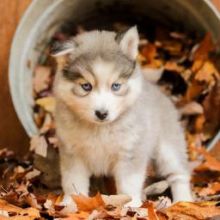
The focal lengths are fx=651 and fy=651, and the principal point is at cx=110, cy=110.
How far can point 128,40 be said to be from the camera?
163 inches

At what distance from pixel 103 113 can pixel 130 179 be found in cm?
58

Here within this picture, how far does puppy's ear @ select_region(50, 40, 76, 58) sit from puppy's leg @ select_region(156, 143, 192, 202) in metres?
1.09

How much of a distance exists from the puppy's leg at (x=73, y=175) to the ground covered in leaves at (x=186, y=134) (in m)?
0.10

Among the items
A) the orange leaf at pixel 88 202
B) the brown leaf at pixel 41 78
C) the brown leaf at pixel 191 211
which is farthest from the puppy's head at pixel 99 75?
the brown leaf at pixel 41 78

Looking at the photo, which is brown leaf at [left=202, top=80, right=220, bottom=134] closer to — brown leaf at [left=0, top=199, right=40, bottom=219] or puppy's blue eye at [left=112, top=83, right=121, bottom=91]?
puppy's blue eye at [left=112, top=83, right=121, bottom=91]

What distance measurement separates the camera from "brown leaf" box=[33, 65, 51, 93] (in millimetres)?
5324

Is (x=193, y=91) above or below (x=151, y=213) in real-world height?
above

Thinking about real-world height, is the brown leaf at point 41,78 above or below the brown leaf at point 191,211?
above

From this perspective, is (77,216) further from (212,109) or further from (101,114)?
(212,109)

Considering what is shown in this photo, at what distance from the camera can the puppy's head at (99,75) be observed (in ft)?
13.0

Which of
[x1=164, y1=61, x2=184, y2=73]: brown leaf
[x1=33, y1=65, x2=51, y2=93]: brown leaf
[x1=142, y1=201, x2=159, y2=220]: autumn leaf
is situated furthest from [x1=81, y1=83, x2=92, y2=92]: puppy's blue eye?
[x1=164, y1=61, x2=184, y2=73]: brown leaf

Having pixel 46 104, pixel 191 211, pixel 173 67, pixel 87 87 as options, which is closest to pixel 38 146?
pixel 46 104

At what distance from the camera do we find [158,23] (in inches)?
226

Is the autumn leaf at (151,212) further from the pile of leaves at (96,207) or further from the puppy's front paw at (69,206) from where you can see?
the puppy's front paw at (69,206)
